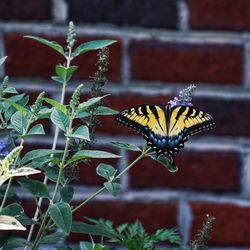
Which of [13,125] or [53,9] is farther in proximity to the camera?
[53,9]

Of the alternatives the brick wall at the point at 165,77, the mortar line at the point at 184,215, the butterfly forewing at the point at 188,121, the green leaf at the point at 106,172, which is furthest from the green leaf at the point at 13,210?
the mortar line at the point at 184,215

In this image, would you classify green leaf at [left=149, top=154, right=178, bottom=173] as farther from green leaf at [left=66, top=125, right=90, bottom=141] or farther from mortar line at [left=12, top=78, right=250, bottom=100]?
mortar line at [left=12, top=78, right=250, bottom=100]

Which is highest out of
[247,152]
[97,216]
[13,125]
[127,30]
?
[127,30]

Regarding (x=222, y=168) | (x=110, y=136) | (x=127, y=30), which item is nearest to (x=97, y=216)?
(x=110, y=136)

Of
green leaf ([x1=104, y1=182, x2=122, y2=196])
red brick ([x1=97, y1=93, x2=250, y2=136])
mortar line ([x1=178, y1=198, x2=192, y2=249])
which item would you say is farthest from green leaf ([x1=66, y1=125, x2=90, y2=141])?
mortar line ([x1=178, y1=198, x2=192, y2=249])

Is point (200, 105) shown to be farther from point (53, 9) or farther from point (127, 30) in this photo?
point (53, 9)

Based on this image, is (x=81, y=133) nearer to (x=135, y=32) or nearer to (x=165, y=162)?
(x=165, y=162)

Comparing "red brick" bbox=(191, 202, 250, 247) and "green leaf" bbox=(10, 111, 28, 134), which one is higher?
"green leaf" bbox=(10, 111, 28, 134)
